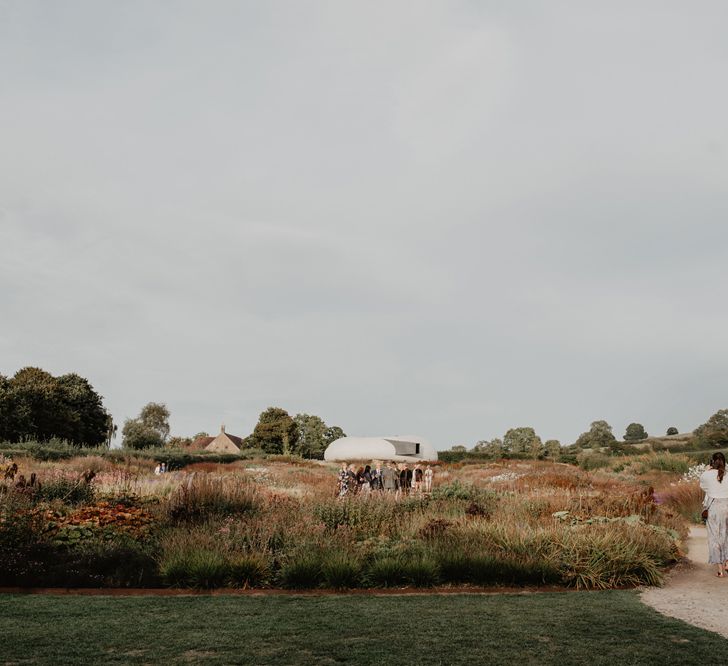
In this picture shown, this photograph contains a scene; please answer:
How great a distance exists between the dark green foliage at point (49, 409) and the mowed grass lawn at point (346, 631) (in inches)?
1586

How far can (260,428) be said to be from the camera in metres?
81.2

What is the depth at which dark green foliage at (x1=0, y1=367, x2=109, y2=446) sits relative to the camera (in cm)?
5172

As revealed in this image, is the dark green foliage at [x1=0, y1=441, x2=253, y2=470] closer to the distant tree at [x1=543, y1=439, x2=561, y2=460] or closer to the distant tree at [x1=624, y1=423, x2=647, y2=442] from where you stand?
the distant tree at [x1=543, y1=439, x2=561, y2=460]

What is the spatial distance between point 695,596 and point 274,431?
72.8 metres

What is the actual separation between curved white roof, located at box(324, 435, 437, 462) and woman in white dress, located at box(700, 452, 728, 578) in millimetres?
60783

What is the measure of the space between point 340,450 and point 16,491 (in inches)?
2425

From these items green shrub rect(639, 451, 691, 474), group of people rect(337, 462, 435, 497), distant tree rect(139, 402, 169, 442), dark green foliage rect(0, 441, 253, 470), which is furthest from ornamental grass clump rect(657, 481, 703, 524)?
distant tree rect(139, 402, 169, 442)

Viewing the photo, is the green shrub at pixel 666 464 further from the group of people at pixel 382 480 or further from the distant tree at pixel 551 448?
the distant tree at pixel 551 448

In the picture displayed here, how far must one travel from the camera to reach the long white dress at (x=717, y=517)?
34.9 ft

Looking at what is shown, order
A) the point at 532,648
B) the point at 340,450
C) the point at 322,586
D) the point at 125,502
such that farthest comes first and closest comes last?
the point at 340,450, the point at 125,502, the point at 322,586, the point at 532,648

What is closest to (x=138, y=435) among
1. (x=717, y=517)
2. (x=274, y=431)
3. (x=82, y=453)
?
(x=274, y=431)

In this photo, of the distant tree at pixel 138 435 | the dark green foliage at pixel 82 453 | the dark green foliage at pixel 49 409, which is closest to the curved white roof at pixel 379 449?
the distant tree at pixel 138 435

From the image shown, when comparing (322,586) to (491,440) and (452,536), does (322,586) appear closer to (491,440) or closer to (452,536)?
(452,536)

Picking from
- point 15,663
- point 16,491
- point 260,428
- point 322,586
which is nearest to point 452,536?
point 322,586
